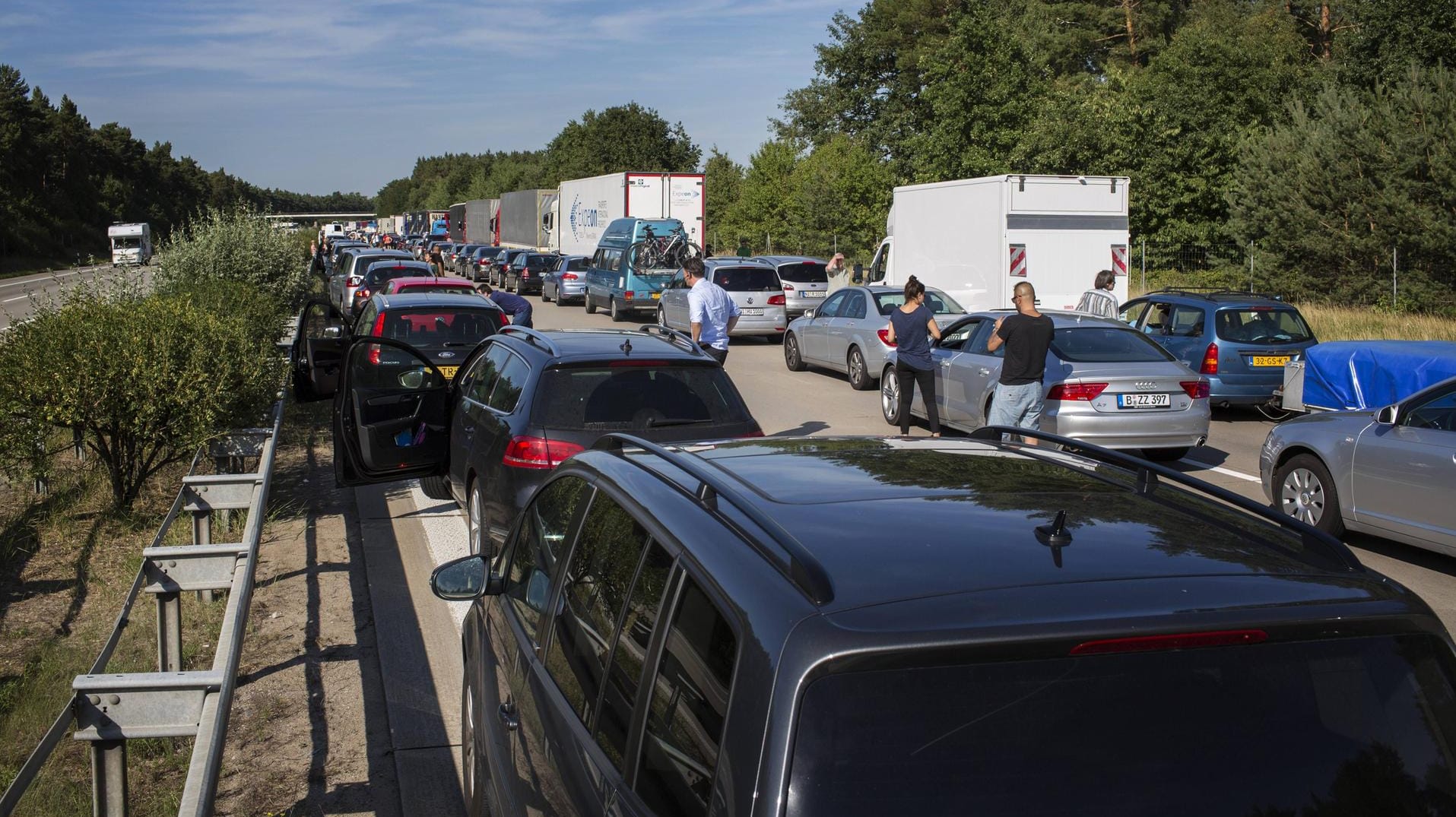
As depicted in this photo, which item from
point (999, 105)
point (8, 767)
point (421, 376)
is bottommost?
point (8, 767)

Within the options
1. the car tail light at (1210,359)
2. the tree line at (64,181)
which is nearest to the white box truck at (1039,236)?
the car tail light at (1210,359)

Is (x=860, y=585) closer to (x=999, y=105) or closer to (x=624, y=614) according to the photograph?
(x=624, y=614)

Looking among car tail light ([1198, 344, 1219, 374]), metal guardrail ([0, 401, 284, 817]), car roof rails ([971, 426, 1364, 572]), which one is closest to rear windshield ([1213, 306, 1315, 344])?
car tail light ([1198, 344, 1219, 374])

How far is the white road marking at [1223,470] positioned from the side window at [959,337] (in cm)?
265

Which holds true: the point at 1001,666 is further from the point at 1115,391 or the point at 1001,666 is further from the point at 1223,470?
the point at 1223,470

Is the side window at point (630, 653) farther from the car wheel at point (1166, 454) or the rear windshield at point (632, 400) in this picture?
the car wheel at point (1166, 454)

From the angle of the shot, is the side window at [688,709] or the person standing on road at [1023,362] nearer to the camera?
the side window at [688,709]

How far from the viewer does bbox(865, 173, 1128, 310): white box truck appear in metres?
20.3

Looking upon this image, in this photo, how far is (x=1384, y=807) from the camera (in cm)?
219

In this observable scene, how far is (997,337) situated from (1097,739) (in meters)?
10.0

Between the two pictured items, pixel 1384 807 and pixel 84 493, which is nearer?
pixel 1384 807

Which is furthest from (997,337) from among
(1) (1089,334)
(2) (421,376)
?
(2) (421,376)

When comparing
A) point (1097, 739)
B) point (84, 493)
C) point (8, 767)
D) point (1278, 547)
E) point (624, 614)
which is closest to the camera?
point (1097, 739)

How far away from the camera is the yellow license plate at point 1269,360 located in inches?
618
